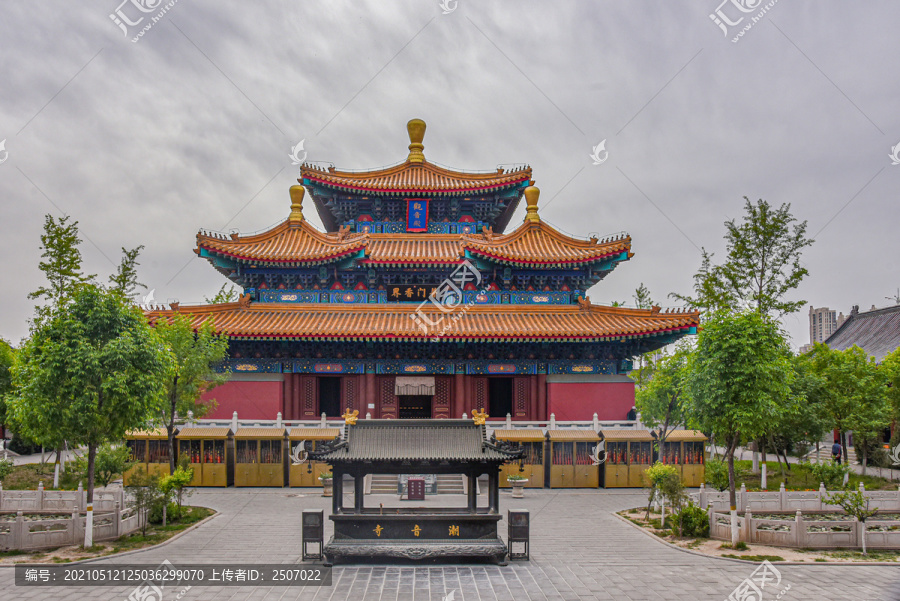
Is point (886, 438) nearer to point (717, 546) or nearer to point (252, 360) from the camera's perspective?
point (717, 546)

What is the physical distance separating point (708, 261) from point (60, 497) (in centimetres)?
3417

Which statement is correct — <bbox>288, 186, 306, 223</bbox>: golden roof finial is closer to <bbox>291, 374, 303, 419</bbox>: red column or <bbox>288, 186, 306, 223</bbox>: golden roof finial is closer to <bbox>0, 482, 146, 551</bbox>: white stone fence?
<bbox>291, 374, 303, 419</bbox>: red column

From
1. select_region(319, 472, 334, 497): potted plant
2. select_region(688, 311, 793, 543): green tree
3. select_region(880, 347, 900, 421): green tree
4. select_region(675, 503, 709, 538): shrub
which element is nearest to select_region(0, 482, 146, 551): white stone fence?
select_region(319, 472, 334, 497): potted plant

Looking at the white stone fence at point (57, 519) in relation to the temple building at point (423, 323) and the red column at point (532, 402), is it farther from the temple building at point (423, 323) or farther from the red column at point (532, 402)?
the red column at point (532, 402)

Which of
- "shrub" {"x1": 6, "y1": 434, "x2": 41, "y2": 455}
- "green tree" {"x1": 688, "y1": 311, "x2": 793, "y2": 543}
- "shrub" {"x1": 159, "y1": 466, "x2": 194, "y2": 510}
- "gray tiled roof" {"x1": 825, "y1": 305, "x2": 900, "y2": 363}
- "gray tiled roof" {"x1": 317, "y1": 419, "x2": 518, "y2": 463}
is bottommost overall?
"shrub" {"x1": 6, "y1": 434, "x2": 41, "y2": 455}

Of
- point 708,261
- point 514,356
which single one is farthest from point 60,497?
point 708,261

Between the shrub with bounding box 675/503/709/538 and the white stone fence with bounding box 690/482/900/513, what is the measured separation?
1777 mm

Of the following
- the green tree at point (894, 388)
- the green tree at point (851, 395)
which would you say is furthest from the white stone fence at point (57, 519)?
the green tree at point (894, 388)

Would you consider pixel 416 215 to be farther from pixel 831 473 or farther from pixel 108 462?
pixel 831 473

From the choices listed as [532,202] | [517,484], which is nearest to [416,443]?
[517,484]

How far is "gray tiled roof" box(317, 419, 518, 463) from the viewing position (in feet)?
50.9

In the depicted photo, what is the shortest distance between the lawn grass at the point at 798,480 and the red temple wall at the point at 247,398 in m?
20.6

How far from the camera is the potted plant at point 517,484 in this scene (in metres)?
23.9

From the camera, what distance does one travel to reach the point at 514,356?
29.7m
